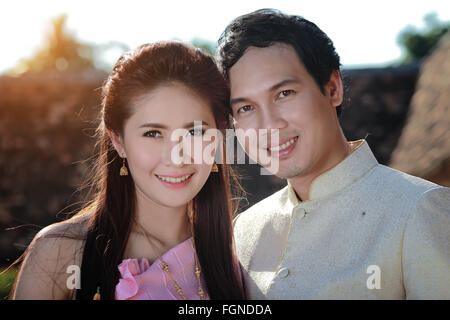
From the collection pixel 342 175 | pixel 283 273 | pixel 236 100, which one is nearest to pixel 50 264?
pixel 283 273

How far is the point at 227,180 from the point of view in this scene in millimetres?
2967

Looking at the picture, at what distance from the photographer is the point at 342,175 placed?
2.47m

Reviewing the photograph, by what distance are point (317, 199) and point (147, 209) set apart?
0.91m

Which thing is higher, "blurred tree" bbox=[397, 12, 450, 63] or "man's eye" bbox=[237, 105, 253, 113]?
"blurred tree" bbox=[397, 12, 450, 63]

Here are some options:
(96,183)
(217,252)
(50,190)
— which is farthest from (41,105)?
(217,252)

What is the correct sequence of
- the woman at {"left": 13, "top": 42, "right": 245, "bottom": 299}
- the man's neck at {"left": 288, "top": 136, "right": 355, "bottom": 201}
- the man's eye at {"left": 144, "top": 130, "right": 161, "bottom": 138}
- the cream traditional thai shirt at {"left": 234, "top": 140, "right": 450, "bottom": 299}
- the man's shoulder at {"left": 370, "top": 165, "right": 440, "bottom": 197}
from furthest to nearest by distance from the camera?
the man's neck at {"left": 288, "top": 136, "right": 355, "bottom": 201} → the man's eye at {"left": 144, "top": 130, "right": 161, "bottom": 138} → the woman at {"left": 13, "top": 42, "right": 245, "bottom": 299} → the man's shoulder at {"left": 370, "top": 165, "right": 440, "bottom": 197} → the cream traditional thai shirt at {"left": 234, "top": 140, "right": 450, "bottom": 299}

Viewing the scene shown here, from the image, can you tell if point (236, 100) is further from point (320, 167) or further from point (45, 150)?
point (45, 150)

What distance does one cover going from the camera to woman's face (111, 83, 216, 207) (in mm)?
2418

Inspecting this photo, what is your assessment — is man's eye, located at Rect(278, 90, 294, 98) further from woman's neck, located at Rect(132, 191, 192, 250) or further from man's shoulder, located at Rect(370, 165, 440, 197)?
woman's neck, located at Rect(132, 191, 192, 250)

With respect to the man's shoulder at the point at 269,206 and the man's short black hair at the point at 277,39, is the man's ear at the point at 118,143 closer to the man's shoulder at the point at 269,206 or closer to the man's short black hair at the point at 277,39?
the man's short black hair at the point at 277,39

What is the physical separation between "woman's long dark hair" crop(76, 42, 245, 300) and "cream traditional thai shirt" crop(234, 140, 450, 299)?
0.18 m

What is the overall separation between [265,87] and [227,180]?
70cm

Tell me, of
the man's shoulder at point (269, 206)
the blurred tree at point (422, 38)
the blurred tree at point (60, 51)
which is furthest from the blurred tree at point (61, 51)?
the man's shoulder at point (269, 206)

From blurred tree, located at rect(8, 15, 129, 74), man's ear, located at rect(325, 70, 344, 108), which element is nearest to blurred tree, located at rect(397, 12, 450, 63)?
blurred tree, located at rect(8, 15, 129, 74)
